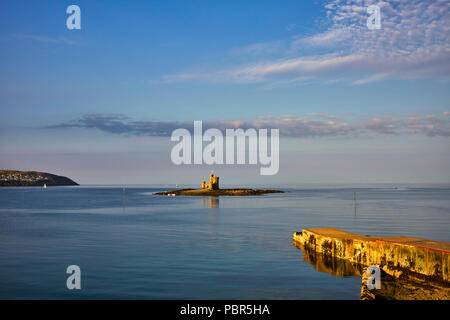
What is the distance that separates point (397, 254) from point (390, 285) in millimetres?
2772

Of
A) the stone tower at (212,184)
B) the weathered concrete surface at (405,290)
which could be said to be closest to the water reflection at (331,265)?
the weathered concrete surface at (405,290)

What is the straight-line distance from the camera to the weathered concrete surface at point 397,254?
17.7 meters

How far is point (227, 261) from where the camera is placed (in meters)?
23.2

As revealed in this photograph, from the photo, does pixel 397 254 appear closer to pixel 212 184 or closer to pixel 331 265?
pixel 331 265

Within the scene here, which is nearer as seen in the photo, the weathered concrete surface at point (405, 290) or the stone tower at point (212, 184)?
the weathered concrete surface at point (405, 290)

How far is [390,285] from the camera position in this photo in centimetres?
1759

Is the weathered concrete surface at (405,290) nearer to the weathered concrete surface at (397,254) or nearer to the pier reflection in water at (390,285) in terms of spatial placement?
the pier reflection in water at (390,285)

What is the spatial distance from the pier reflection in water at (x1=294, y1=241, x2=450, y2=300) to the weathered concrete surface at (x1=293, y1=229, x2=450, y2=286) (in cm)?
36

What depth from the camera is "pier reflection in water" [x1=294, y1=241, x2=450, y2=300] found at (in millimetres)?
15469

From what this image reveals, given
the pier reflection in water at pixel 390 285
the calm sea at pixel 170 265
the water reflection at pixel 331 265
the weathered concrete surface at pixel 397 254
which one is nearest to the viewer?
the pier reflection in water at pixel 390 285

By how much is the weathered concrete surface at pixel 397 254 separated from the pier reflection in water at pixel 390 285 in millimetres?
361

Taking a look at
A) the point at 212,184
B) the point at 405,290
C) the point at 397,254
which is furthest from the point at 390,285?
the point at 212,184
